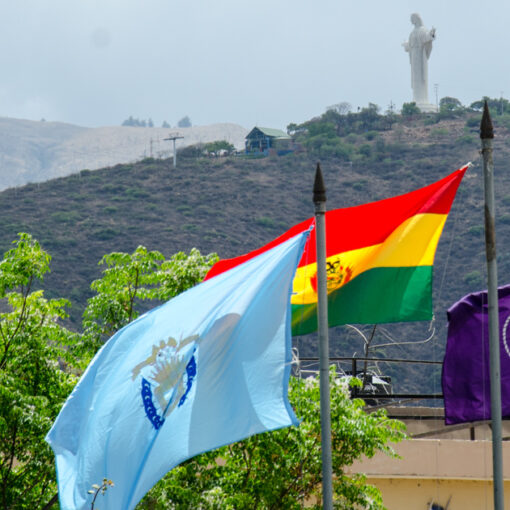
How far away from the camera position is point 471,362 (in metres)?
12.1

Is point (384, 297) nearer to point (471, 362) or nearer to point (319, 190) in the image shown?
point (471, 362)

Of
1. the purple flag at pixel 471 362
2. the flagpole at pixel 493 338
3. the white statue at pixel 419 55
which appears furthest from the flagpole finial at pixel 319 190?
the white statue at pixel 419 55

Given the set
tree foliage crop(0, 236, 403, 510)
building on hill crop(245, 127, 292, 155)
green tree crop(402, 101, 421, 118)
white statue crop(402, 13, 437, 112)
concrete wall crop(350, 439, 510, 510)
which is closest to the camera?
tree foliage crop(0, 236, 403, 510)

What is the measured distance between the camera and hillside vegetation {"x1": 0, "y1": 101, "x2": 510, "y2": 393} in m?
105

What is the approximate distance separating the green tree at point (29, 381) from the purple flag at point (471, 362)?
4.86 metres

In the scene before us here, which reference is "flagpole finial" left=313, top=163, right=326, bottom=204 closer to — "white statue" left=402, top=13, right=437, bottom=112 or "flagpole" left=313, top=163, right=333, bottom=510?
"flagpole" left=313, top=163, right=333, bottom=510

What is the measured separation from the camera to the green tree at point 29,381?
14.6m

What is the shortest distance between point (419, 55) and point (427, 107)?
19.0 meters

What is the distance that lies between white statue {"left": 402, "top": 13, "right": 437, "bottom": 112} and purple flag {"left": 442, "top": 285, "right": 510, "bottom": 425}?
109m

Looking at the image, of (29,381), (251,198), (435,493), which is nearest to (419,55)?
(251,198)

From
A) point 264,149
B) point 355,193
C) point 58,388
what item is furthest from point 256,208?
point 58,388

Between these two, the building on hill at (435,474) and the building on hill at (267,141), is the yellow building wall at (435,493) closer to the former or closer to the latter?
the building on hill at (435,474)

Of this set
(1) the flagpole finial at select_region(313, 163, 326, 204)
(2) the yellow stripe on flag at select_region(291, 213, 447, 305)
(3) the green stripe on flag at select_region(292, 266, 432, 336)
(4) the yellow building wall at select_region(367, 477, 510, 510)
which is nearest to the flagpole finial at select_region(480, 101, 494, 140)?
(1) the flagpole finial at select_region(313, 163, 326, 204)

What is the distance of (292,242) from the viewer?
11.6 metres
